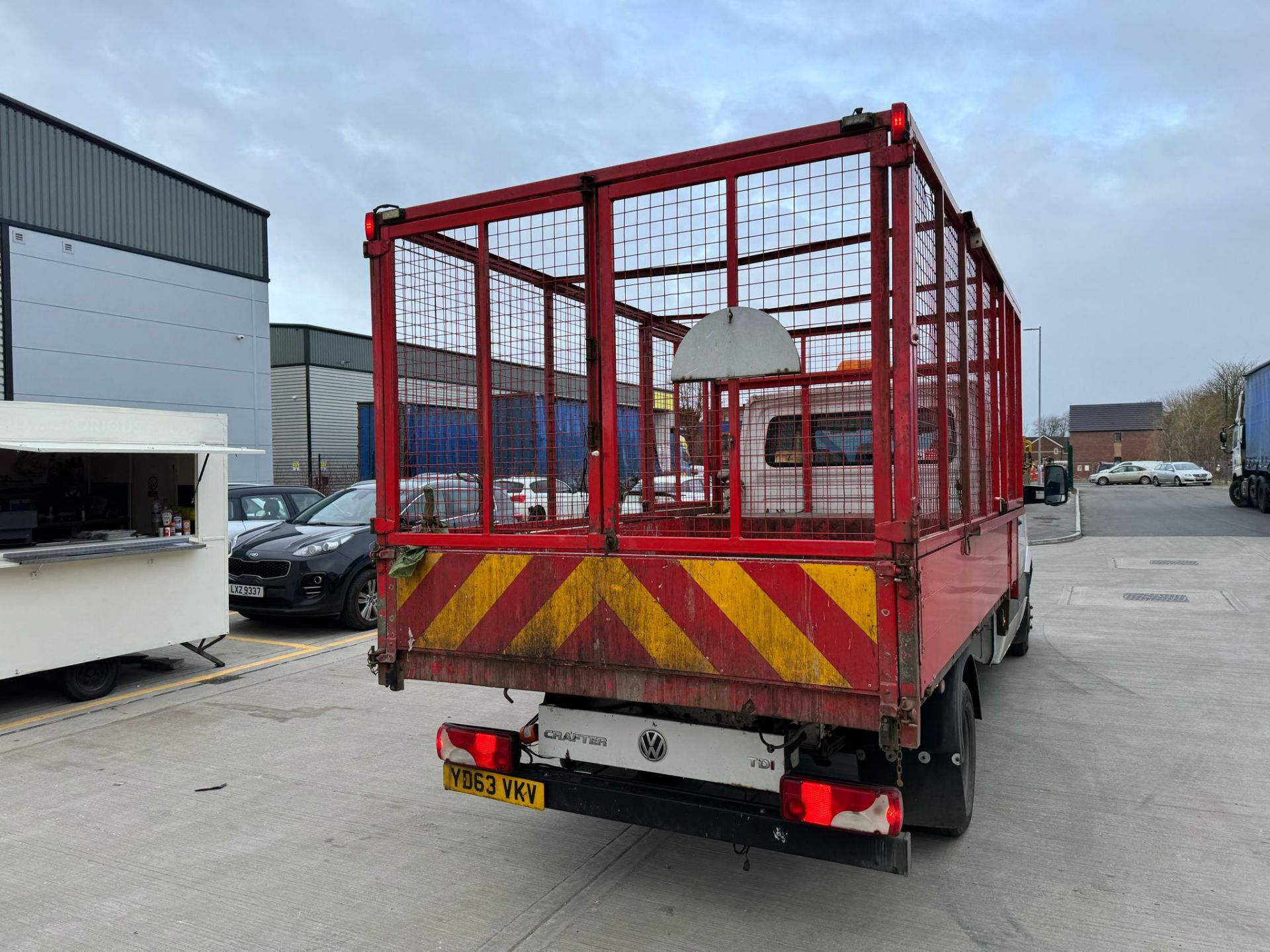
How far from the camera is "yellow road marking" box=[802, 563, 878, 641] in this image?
9.00ft

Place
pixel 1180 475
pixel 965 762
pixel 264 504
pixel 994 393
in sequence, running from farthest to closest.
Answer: pixel 1180 475 → pixel 264 504 → pixel 994 393 → pixel 965 762

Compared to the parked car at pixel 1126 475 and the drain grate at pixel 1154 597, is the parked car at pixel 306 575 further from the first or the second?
the parked car at pixel 1126 475

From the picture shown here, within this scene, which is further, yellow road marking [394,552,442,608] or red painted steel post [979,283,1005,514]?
red painted steel post [979,283,1005,514]

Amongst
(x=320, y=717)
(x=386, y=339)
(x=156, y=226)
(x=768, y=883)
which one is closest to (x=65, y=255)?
(x=156, y=226)

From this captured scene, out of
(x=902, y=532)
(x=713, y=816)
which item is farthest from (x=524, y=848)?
(x=902, y=532)

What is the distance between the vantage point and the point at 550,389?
150 inches

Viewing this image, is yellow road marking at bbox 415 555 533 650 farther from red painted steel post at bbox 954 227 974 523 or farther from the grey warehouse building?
the grey warehouse building

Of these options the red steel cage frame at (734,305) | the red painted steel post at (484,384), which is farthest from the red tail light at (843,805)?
the red painted steel post at (484,384)

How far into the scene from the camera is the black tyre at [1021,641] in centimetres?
769

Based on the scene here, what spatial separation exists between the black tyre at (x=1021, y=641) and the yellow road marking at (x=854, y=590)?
18.2ft

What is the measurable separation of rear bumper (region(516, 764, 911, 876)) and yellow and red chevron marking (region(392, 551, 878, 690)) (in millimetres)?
529

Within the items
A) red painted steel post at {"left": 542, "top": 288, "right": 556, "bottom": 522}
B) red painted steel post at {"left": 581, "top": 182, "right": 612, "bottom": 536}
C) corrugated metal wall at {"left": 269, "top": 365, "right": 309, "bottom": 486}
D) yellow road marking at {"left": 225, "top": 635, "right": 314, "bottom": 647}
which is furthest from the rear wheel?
corrugated metal wall at {"left": 269, "top": 365, "right": 309, "bottom": 486}

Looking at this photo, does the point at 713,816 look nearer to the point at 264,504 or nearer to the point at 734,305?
the point at 734,305

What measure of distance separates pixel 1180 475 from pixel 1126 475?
9.45 feet
